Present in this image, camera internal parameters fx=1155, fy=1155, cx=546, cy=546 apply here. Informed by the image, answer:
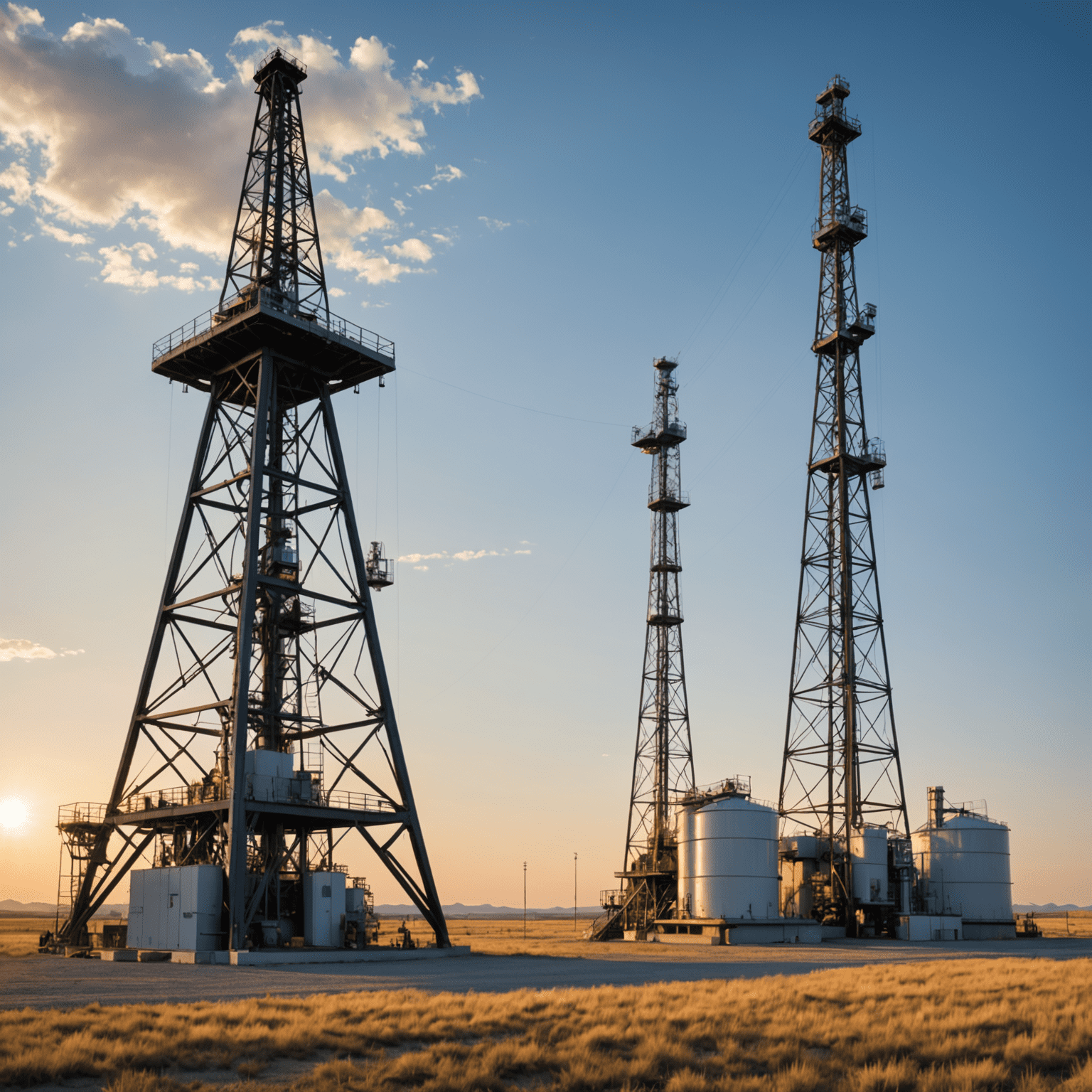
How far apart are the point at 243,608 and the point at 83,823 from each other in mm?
9631

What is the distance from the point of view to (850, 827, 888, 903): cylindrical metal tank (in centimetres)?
5234

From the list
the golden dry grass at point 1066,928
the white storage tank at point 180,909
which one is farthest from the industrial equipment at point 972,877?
Result: the white storage tank at point 180,909

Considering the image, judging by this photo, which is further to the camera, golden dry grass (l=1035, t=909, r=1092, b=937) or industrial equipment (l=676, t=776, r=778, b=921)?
golden dry grass (l=1035, t=909, r=1092, b=937)

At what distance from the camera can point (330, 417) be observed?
41.3 m

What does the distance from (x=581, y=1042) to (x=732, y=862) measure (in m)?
35.1

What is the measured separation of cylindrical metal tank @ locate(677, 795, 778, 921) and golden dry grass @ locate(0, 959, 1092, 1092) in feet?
90.7

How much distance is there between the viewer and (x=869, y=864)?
52.9m

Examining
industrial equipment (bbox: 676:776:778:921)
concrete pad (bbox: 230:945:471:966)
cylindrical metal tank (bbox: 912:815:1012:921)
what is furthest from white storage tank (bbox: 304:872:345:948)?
cylindrical metal tank (bbox: 912:815:1012:921)

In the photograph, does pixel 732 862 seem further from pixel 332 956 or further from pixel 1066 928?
pixel 1066 928

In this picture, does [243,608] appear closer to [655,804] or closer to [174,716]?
[174,716]

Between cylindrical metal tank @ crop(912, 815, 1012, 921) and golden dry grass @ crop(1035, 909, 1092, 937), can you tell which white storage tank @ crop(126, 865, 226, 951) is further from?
golden dry grass @ crop(1035, 909, 1092, 937)

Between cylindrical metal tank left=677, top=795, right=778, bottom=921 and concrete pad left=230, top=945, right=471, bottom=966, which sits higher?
cylindrical metal tank left=677, top=795, right=778, bottom=921

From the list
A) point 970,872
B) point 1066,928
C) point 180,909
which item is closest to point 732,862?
point 970,872

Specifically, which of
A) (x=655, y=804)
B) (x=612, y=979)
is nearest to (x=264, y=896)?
(x=612, y=979)
